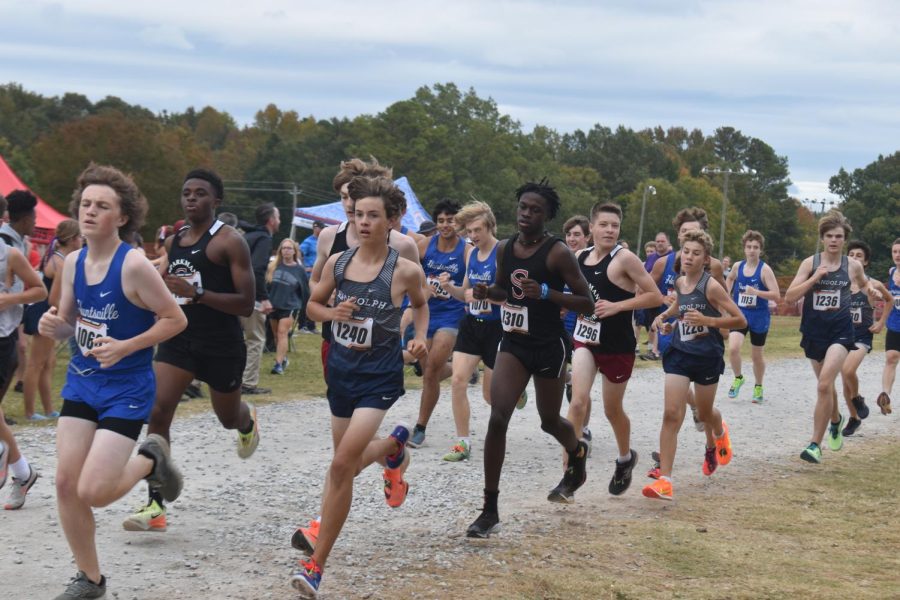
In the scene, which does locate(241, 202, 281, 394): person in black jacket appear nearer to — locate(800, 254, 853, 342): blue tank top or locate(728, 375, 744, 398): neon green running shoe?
locate(728, 375, 744, 398): neon green running shoe

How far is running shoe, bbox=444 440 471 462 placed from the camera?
983 cm

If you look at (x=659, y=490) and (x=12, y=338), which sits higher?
(x=12, y=338)

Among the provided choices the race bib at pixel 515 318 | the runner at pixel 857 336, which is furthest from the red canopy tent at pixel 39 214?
the race bib at pixel 515 318

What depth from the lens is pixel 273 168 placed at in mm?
96688

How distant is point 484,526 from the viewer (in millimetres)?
7043

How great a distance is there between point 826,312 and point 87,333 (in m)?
7.62

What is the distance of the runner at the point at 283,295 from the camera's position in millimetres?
16516

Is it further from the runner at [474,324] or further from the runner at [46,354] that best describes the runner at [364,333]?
the runner at [46,354]

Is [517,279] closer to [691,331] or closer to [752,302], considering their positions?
[691,331]

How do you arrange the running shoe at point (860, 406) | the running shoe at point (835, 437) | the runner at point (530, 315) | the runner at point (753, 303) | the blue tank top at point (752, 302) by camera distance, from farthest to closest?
the blue tank top at point (752, 302)
the runner at point (753, 303)
the running shoe at point (860, 406)
the running shoe at point (835, 437)
the runner at point (530, 315)

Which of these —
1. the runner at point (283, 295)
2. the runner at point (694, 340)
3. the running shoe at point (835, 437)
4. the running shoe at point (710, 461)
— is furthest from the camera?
the runner at point (283, 295)

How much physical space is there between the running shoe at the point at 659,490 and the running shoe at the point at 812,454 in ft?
9.10

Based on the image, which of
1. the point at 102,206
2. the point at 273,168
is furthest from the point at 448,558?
the point at 273,168

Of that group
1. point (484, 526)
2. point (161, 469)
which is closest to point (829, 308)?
point (484, 526)
